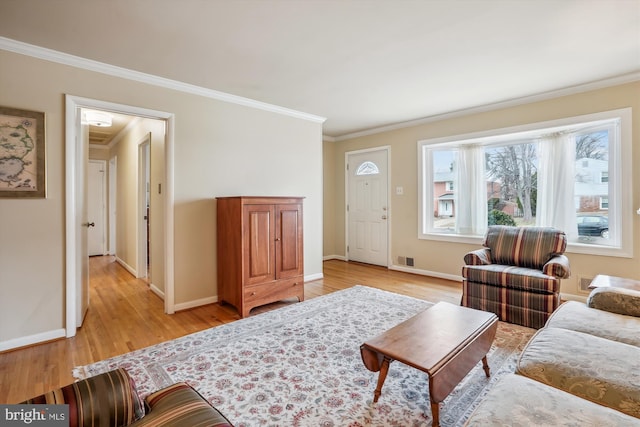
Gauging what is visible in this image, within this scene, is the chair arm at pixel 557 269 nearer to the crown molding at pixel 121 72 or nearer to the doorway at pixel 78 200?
the crown molding at pixel 121 72

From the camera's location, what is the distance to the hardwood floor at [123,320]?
6.86 feet

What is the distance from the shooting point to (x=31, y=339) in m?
2.51

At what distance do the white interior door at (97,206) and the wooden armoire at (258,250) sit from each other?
462cm

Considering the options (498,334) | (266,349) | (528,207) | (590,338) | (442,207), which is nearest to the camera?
(590,338)

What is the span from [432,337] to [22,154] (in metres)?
3.37

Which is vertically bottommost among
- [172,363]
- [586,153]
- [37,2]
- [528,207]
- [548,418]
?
[172,363]

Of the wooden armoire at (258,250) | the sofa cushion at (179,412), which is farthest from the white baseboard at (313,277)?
the sofa cushion at (179,412)

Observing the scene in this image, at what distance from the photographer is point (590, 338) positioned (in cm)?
160

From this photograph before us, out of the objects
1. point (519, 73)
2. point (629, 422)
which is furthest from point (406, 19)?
point (629, 422)

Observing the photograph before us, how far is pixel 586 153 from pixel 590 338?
9.59 feet

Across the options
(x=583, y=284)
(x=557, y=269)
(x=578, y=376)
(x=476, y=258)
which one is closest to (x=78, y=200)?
(x=578, y=376)

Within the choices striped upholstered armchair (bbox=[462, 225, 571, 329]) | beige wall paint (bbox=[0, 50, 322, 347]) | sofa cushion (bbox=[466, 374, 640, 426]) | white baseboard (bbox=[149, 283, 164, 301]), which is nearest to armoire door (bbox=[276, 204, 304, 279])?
beige wall paint (bbox=[0, 50, 322, 347])

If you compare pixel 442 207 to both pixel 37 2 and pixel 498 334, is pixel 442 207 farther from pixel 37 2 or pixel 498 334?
pixel 37 2

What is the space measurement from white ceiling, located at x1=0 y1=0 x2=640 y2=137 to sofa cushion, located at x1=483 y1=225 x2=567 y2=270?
1.63 meters
